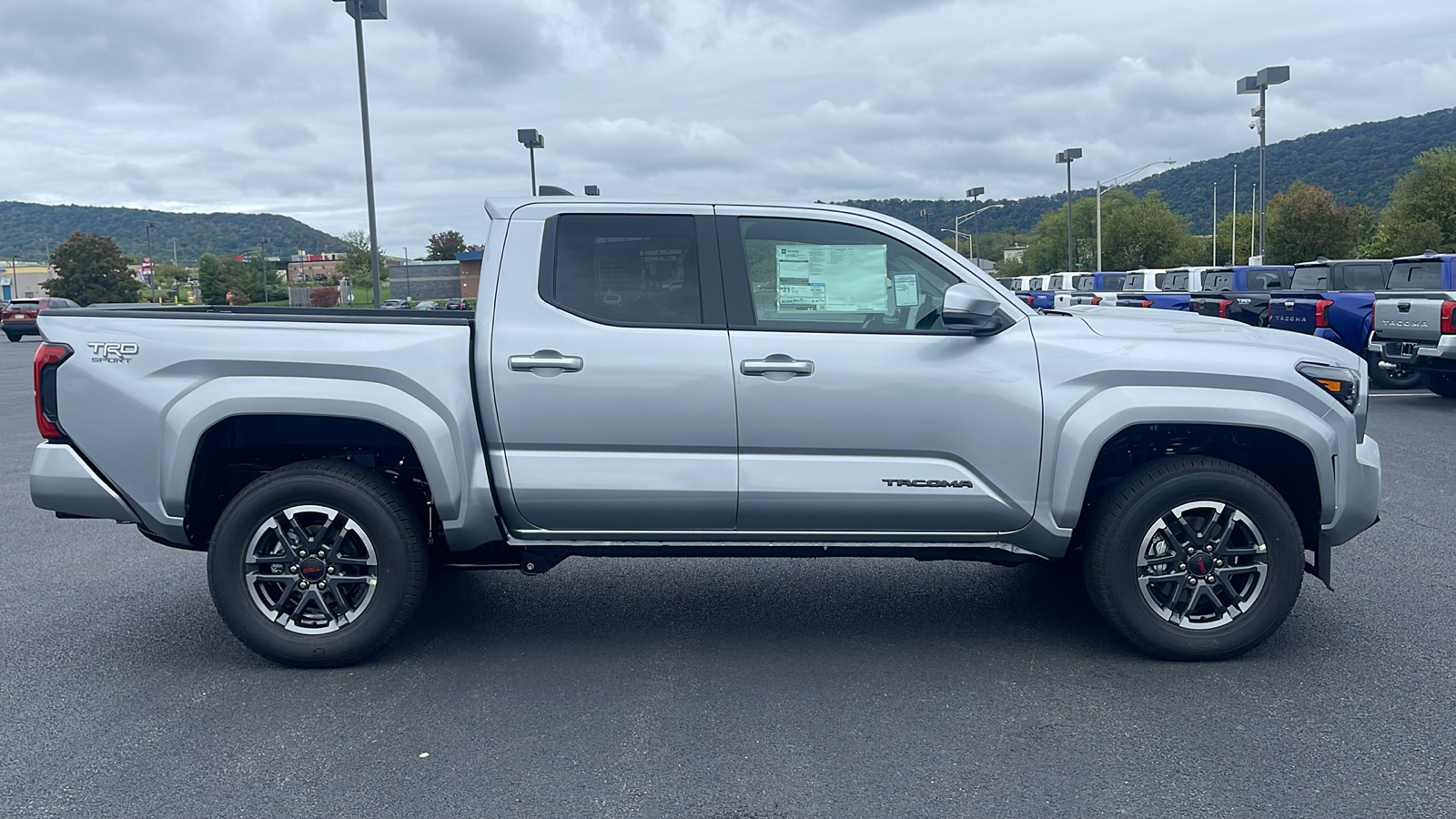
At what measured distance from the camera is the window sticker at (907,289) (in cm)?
473

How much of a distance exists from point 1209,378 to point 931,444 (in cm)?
114

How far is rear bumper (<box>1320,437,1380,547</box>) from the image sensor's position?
4.67 metres

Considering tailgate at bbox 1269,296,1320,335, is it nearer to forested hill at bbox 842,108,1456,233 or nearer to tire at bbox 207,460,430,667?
tire at bbox 207,460,430,667

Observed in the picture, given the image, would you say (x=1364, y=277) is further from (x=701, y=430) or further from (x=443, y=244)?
(x=443, y=244)

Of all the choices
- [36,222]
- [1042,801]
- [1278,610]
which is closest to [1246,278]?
[1278,610]

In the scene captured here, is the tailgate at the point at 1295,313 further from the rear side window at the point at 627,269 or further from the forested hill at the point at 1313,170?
the forested hill at the point at 1313,170

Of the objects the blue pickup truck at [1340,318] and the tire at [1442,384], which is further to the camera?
the blue pickup truck at [1340,318]

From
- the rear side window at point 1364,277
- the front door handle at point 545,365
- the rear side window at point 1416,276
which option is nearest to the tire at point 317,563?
the front door handle at point 545,365

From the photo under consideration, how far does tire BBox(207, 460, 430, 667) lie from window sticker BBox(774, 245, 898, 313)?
1.85 metres

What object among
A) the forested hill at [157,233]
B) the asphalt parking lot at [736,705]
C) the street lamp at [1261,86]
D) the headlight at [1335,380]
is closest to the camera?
the asphalt parking lot at [736,705]

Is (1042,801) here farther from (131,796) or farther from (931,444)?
(131,796)

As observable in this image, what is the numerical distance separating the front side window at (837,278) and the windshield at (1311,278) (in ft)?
54.7

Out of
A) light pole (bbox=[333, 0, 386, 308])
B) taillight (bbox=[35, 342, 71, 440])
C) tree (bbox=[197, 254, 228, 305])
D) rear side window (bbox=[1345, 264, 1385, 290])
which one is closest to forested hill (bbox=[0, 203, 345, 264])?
tree (bbox=[197, 254, 228, 305])

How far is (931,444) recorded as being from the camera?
15.0 feet
